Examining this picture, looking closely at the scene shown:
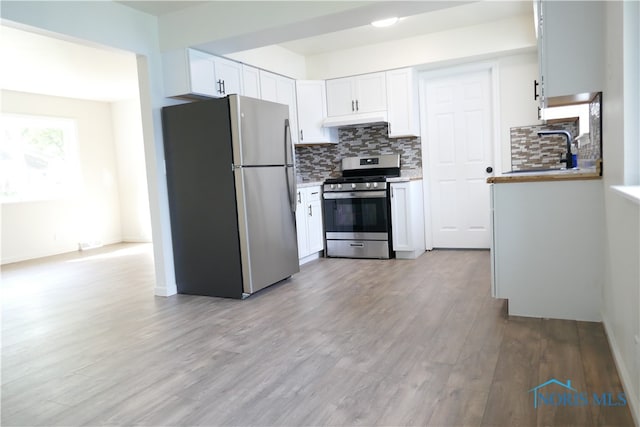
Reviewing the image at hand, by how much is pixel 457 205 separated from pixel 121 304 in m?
3.68

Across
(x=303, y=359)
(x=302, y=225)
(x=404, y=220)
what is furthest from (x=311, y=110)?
(x=303, y=359)

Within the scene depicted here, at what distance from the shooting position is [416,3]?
9.62ft

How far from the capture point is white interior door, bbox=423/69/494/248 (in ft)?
16.3

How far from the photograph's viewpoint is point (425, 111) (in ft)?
17.0

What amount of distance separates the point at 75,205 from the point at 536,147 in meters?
6.68

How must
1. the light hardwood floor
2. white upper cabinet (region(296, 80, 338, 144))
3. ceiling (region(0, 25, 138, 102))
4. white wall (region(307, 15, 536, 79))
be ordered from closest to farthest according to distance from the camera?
1. the light hardwood floor
2. ceiling (region(0, 25, 138, 102))
3. white wall (region(307, 15, 536, 79))
4. white upper cabinet (region(296, 80, 338, 144))

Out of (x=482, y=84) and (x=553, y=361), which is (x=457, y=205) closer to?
(x=482, y=84)

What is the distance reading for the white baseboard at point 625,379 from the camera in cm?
155

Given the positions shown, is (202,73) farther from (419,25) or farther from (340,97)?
(419,25)

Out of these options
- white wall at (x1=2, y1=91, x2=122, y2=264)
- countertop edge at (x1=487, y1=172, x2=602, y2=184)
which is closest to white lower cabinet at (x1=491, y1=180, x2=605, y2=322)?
countertop edge at (x1=487, y1=172, x2=602, y2=184)

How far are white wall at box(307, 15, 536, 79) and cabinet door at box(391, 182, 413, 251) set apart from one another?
1.43 m

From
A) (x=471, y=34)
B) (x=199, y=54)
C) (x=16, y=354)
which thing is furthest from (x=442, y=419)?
(x=471, y=34)

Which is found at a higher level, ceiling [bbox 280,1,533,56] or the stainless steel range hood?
ceiling [bbox 280,1,533,56]

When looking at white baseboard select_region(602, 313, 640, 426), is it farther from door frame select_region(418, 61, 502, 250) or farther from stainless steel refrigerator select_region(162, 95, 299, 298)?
door frame select_region(418, 61, 502, 250)
